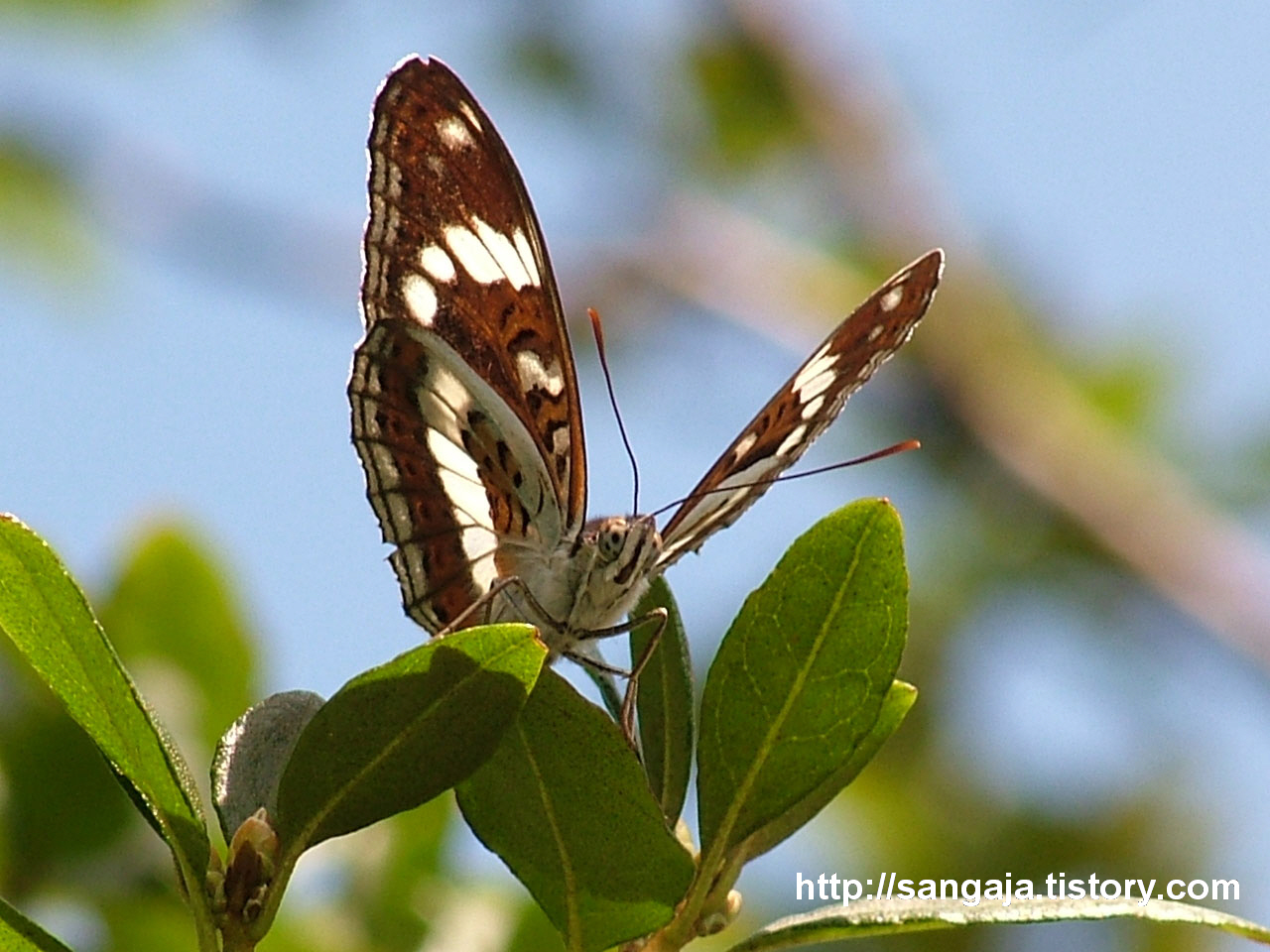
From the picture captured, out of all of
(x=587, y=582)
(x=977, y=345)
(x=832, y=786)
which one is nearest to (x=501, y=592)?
(x=587, y=582)

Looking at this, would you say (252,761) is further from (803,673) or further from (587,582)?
(587,582)

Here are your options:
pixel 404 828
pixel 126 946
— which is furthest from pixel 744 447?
pixel 126 946

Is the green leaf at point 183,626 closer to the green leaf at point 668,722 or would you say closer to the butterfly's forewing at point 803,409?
the butterfly's forewing at point 803,409

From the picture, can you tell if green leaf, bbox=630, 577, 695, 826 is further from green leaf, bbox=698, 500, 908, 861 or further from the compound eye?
the compound eye

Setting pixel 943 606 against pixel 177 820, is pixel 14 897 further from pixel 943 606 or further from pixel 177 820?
pixel 943 606

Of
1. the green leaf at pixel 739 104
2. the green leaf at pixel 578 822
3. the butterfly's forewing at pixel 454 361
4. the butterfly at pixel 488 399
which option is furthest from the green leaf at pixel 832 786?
the green leaf at pixel 739 104
